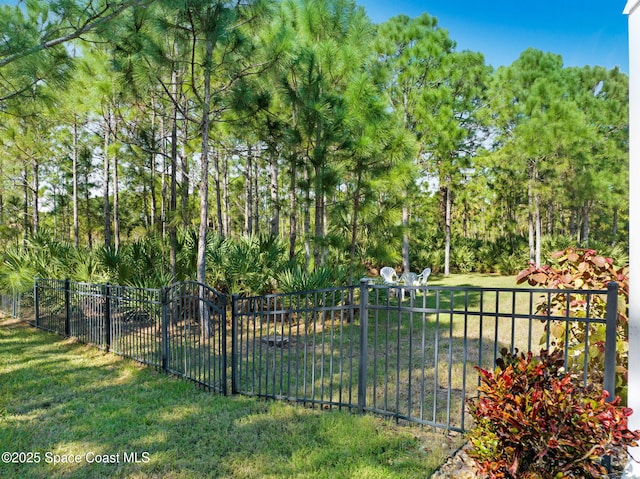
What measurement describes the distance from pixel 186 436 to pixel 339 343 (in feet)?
11.7

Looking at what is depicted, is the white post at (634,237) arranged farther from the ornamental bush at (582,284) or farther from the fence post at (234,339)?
the fence post at (234,339)

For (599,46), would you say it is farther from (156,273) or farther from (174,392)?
(156,273)

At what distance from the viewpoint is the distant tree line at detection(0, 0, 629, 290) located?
599cm

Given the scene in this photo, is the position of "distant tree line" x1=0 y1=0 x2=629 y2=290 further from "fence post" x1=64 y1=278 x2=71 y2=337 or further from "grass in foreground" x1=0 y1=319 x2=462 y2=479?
"grass in foreground" x1=0 y1=319 x2=462 y2=479

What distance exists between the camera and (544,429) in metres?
2.01

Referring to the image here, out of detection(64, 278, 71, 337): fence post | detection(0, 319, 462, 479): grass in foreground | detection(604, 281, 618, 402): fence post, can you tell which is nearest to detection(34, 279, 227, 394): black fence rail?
detection(64, 278, 71, 337): fence post

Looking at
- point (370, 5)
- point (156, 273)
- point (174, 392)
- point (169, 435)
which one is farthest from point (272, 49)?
point (169, 435)

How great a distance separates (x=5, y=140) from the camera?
44.3 ft

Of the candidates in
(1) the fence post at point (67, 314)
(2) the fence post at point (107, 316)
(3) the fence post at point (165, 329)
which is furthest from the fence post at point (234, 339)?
(1) the fence post at point (67, 314)

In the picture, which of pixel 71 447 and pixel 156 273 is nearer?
pixel 71 447

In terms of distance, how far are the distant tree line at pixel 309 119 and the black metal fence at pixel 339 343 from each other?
1461 mm

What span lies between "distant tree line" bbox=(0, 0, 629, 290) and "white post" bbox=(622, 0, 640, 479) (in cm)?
485

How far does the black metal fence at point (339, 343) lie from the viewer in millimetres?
3129

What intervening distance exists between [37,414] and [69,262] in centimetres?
599
